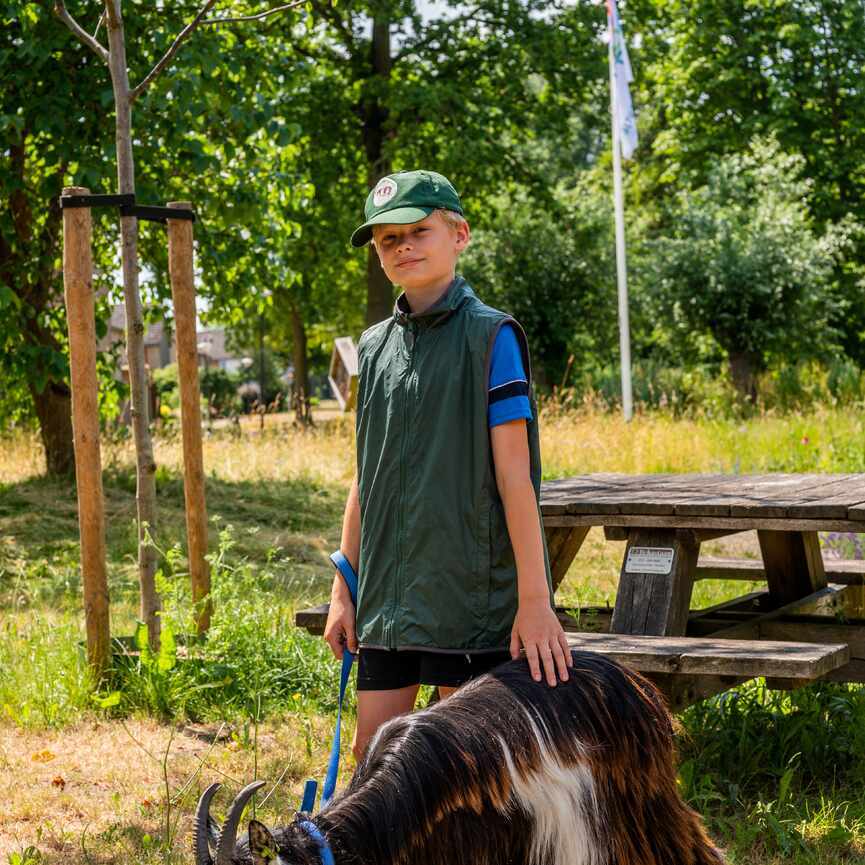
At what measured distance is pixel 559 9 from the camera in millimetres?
20062

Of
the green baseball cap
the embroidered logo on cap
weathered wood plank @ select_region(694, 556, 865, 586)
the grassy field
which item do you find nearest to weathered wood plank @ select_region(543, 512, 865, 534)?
the grassy field

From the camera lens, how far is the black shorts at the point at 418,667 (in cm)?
272

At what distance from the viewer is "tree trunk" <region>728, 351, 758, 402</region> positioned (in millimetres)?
19969

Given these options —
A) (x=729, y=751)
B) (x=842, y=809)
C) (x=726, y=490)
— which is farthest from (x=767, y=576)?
(x=842, y=809)

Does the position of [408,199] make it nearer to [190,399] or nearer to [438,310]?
[438,310]

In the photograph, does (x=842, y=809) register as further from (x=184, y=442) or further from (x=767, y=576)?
(x=184, y=442)

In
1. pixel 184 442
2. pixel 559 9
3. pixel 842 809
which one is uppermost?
pixel 559 9

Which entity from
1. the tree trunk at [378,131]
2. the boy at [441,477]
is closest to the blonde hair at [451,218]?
the boy at [441,477]

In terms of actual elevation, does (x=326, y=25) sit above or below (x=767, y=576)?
above

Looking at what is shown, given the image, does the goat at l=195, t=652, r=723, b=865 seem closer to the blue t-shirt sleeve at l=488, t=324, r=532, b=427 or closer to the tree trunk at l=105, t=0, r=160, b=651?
the blue t-shirt sleeve at l=488, t=324, r=532, b=427

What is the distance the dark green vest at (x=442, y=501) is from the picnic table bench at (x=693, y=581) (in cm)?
111

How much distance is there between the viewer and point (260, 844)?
76.1 inches

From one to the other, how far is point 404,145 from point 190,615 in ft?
49.3

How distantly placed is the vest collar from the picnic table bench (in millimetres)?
1371
